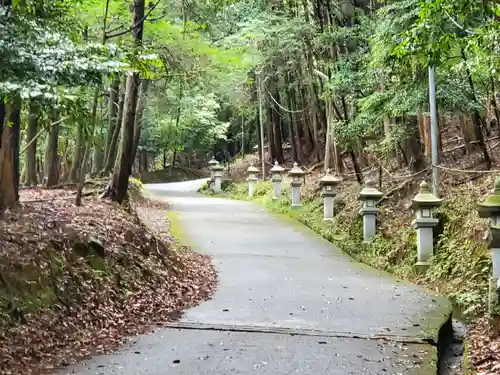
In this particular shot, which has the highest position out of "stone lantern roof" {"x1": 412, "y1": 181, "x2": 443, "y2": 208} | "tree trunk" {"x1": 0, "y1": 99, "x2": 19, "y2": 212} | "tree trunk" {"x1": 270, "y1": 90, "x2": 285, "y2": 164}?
"tree trunk" {"x1": 270, "y1": 90, "x2": 285, "y2": 164}

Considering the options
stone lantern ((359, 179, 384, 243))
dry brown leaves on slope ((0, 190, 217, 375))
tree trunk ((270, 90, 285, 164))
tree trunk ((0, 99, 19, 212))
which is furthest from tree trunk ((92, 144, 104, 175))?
tree trunk ((0, 99, 19, 212))

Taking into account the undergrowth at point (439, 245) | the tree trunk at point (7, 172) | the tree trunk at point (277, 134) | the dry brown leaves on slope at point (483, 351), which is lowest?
the dry brown leaves on slope at point (483, 351)

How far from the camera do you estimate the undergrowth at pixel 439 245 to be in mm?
7910

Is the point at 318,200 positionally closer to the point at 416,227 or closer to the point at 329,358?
the point at 416,227

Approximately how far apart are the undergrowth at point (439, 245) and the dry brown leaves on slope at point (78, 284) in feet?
11.5

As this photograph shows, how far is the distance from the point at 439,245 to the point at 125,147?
19.9 feet

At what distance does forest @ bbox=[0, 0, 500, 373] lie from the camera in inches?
181

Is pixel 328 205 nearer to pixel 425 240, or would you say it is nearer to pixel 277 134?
pixel 425 240

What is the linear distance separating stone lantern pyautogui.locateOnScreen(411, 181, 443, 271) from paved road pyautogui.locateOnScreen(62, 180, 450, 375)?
0.66m

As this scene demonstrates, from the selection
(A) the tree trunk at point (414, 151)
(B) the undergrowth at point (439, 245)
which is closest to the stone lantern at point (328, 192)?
(B) the undergrowth at point (439, 245)

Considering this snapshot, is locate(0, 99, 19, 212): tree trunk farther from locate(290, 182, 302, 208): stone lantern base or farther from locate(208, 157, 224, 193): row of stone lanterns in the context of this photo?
locate(208, 157, 224, 193): row of stone lanterns

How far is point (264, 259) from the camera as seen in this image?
10766 millimetres

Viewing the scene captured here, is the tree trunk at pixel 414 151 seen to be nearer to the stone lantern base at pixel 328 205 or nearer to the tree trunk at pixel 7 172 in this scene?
the stone lantern base at pixel 328 205

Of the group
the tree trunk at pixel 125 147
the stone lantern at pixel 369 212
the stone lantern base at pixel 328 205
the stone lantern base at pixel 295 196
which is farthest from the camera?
the stone lantern base at pixel 295 196
